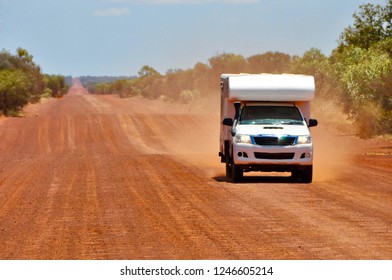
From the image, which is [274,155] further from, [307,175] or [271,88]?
[271,88]

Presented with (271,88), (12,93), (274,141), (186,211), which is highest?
(271,88)

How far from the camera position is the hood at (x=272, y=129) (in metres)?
21.5

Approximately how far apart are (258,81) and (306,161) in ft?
7.85

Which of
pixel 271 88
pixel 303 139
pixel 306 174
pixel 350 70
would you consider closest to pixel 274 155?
pixel 303 139

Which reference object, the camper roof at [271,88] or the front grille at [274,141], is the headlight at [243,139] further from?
the camper roof at [271,88]

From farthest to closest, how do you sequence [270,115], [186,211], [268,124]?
[270,115] < [268,124] < [186,211]

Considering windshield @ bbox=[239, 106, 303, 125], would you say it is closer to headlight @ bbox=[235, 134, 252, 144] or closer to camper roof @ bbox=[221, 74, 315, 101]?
camper roof @ bbox=[221, 74, 315, 101]

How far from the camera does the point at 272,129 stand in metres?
21.6

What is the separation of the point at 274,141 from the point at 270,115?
1289 mm

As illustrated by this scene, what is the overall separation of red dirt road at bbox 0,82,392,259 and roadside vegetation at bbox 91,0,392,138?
1382 centimetres

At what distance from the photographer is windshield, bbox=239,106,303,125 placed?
22.3 m

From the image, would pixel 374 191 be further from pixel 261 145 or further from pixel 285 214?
pixel 285 214

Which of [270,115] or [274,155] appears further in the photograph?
[270,115]

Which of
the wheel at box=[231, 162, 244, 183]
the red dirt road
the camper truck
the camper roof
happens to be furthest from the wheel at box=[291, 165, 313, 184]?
the camper roof
